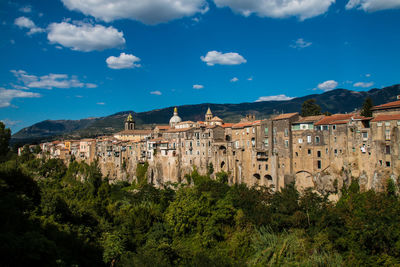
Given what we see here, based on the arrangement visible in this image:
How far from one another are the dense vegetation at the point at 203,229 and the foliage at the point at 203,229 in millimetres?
91

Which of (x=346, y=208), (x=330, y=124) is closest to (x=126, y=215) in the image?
(x=346, y=208)

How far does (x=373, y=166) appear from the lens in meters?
38.7

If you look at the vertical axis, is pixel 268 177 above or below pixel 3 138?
below

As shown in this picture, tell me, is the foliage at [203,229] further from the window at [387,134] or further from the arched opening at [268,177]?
the window at [387,134]

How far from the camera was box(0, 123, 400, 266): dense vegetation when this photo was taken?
80.0 ft

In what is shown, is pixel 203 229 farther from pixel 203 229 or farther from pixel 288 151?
pixel 288 151

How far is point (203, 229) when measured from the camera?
37.4m

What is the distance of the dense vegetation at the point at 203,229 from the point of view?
24.4 m

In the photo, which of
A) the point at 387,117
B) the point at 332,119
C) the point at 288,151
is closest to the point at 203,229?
the point at 288,151

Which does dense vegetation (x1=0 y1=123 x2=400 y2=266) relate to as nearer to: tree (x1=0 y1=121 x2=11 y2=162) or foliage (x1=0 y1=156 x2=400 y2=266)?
foliage (x1=0 y1=156 x2=400 y2=266)

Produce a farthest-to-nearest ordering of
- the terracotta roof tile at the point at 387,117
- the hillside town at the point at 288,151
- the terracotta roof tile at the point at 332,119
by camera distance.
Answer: the terracotta roof tile at the point at 332,119, the hillside town at the point at 288,151, the terracotta roof tile at the point at 387,117

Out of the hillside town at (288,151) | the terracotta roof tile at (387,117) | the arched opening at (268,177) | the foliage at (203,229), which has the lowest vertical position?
the foliage at (203,229)

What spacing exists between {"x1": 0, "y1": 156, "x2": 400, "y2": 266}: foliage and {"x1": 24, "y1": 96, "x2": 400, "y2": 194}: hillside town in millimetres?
2846

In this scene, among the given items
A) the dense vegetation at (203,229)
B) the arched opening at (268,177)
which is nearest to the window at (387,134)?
the dense vegetation at (203,229)
